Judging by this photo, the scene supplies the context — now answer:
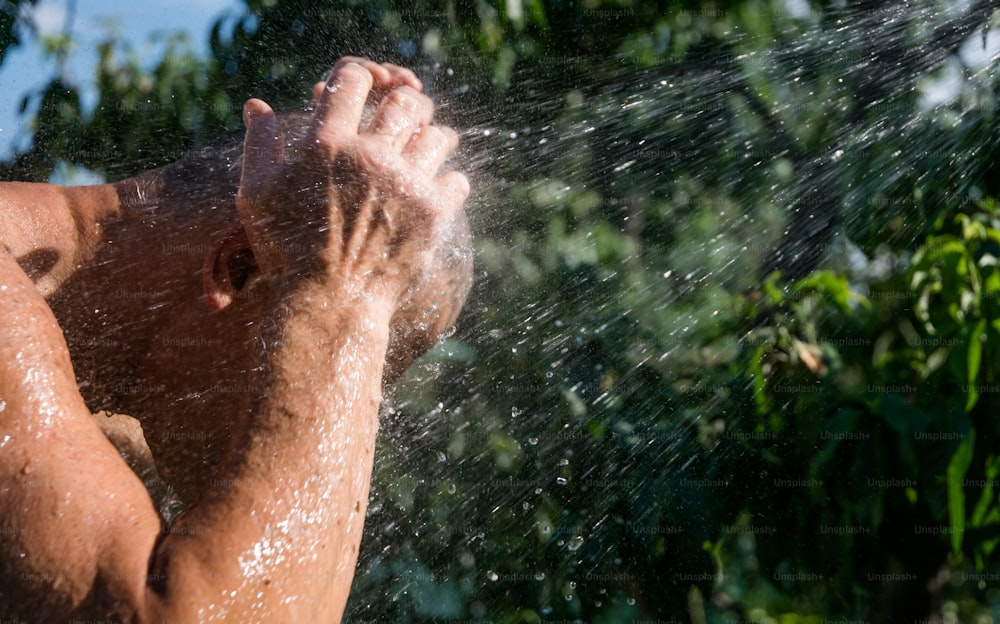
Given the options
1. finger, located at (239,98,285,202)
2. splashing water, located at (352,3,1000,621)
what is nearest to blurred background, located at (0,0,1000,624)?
splashing water, located at (352,3,1000,621)

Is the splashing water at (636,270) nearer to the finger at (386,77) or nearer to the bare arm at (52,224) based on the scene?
the finger at (386,77)

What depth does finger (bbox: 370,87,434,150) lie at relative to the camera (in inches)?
46.9

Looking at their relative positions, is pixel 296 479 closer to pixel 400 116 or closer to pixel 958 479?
pixel 400 116

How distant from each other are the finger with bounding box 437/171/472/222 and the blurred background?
48 centimetres

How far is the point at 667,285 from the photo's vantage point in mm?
1958

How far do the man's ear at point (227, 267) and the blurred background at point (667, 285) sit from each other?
60cm

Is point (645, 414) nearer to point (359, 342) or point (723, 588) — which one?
point (723, 588)

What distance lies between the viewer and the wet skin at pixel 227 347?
0.81 m

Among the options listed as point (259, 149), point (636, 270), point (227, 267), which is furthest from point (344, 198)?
point (636, 270)

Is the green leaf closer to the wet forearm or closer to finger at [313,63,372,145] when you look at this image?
the wet forearm

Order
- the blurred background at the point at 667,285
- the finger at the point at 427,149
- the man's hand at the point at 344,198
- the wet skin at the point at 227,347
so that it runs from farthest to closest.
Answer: the blurred background at the point at 667,285 < the finger at the point at 427,149 < the man's hand at the point at 344,198 < the wet skin at the point at 227,347

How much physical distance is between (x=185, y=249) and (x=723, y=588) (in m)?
1.40

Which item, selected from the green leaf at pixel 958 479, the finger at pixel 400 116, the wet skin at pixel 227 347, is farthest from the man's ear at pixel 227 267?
the green leaf at pixel 958 479

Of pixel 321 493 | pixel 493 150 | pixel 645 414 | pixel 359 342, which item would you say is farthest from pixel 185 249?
pixel 645 414
